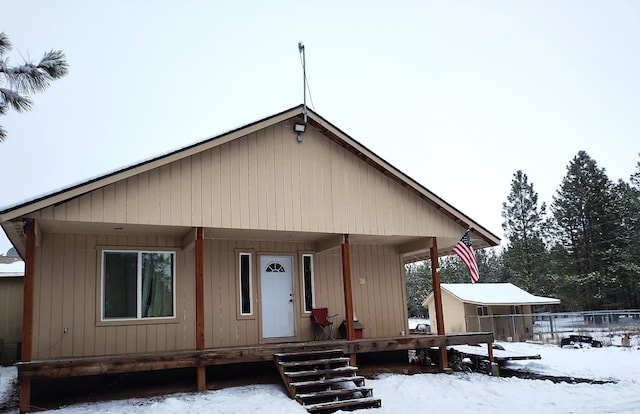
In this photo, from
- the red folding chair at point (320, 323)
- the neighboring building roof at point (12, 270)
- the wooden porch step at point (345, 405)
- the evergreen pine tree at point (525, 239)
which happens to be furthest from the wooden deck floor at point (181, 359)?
the evergreen pine tree at point (525, 239)

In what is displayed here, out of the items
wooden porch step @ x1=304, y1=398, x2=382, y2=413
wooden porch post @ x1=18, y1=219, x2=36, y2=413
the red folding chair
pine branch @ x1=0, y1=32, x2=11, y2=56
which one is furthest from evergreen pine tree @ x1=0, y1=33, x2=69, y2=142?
the red folding chair

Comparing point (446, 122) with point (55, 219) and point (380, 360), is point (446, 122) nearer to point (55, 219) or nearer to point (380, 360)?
point (380, 360)

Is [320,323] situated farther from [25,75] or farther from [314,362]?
[25,75]

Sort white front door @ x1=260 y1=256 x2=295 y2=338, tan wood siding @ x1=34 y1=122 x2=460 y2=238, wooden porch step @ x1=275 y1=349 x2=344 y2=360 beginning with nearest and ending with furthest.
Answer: tan wood siding @ x1=34 y1=122 x2=460 y2=238 < wooden porch step @ x1=275 y1=349 x2=344 y2=360 < white front door @ x1=260 y1=256 x2=295 y2=338

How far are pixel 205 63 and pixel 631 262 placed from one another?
98.8 ft

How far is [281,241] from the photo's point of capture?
12602mm

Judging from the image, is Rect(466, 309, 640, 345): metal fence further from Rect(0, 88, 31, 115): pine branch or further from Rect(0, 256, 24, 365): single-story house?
Rect(0, 88, 31, 115): pine branch

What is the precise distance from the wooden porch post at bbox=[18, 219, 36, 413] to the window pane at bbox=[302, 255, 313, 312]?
611 centimetres

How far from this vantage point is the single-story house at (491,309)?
26.0m

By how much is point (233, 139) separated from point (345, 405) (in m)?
5.34

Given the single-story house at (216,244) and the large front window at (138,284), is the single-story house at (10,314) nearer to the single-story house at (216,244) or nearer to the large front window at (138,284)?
the single-story house at (216,244)

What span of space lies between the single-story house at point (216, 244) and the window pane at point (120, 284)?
21mm

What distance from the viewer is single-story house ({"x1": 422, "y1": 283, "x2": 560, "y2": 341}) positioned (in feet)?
85.3

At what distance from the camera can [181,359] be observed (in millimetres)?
9156
